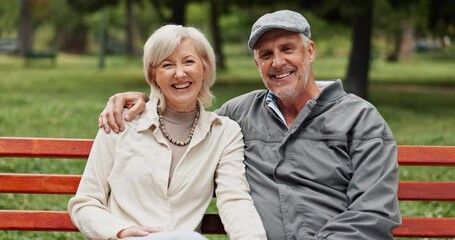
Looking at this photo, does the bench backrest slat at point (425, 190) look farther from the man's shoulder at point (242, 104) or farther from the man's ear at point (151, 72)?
the man's ear at point (151, 72)

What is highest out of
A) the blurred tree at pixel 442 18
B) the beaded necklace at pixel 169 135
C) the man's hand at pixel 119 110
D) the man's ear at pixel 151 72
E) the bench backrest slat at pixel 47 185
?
the man's ear at pixel 151 72

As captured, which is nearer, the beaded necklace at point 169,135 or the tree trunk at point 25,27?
the beaded necklace at point 169,135

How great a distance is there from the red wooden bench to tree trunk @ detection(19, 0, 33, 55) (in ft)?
153

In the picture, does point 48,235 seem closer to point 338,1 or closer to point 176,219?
point 176,219

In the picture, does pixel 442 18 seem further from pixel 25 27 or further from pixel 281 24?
pixel 25 27

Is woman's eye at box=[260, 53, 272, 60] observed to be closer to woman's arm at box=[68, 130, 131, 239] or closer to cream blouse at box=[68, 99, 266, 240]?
cream blouse at box=[68, 99, 266, 240]

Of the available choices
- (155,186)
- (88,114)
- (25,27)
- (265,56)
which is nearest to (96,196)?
(155,186)

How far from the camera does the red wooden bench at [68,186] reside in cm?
446

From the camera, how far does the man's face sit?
13.7ft

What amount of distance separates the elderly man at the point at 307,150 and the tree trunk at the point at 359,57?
16903mm

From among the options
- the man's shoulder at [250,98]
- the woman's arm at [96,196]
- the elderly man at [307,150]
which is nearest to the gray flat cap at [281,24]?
the elderly man at [307,150]

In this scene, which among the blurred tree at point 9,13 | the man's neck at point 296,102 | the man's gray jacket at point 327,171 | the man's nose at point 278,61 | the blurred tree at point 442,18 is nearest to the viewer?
the man's gray jacket at point 327,171

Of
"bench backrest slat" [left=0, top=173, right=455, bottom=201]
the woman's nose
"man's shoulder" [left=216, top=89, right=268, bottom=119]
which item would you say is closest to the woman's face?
the woman's nose

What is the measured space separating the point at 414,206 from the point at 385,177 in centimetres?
420
